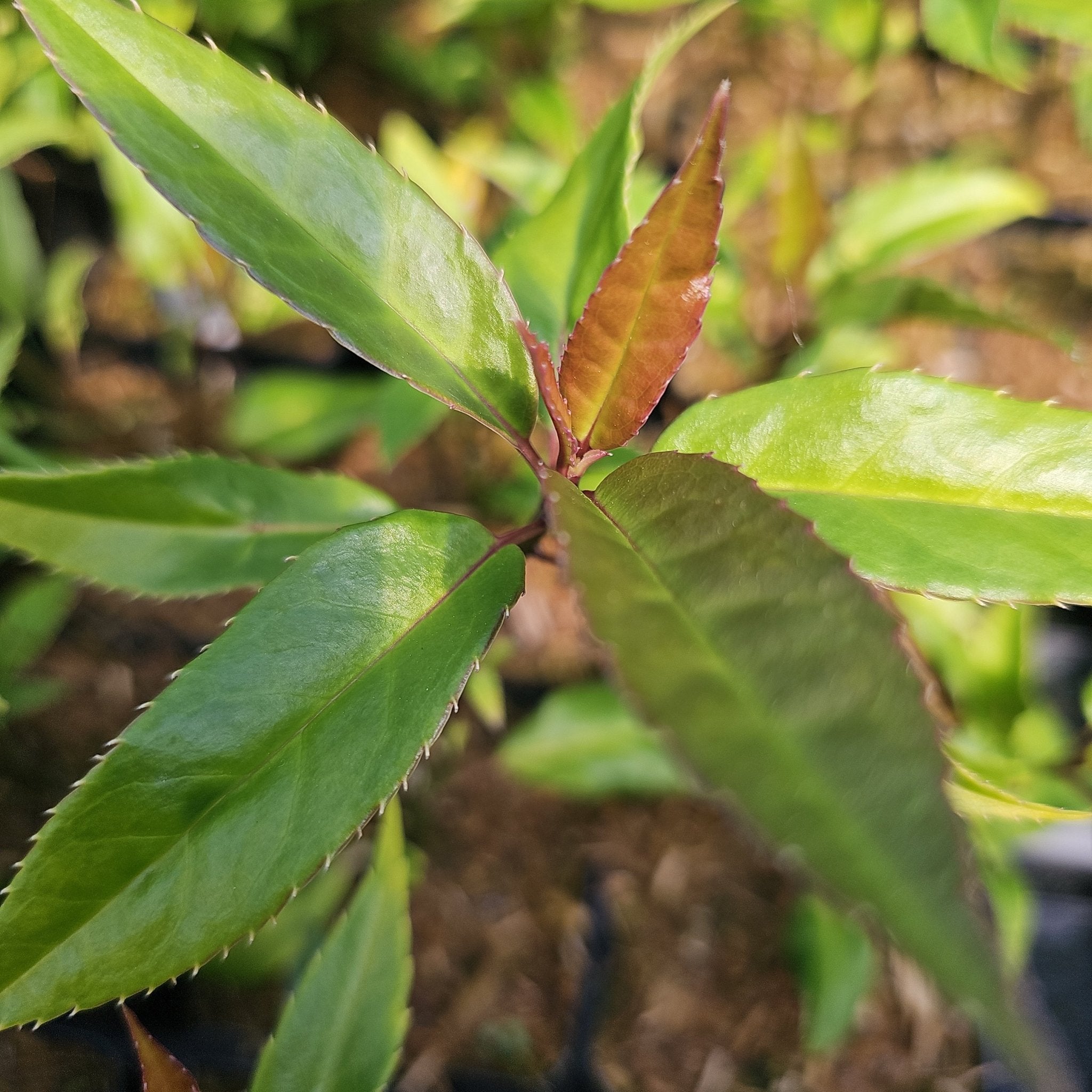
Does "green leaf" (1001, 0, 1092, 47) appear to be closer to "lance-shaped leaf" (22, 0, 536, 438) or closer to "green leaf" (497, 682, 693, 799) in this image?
"lance-shaped leaf" (22, 0, 536, 438)

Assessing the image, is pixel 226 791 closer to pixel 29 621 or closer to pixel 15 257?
pixel 29 621

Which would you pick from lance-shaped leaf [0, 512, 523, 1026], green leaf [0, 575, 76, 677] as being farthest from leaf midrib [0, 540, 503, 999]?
green leaf [0, 575, 76, 677]

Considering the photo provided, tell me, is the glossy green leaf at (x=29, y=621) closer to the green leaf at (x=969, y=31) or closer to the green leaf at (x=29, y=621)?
the green leaf at (x=29, y=621)

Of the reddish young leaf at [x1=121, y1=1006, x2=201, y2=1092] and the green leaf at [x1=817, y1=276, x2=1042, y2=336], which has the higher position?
the reddish young leaf at [x1=121, y1=1006, x2=201, y2=1092]

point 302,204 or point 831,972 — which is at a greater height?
point 302,204

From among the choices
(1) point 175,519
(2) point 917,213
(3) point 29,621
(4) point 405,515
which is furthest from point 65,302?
(2) point 917,213

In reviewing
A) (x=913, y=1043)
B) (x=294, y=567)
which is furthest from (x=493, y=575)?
(x=913, y=1043)
